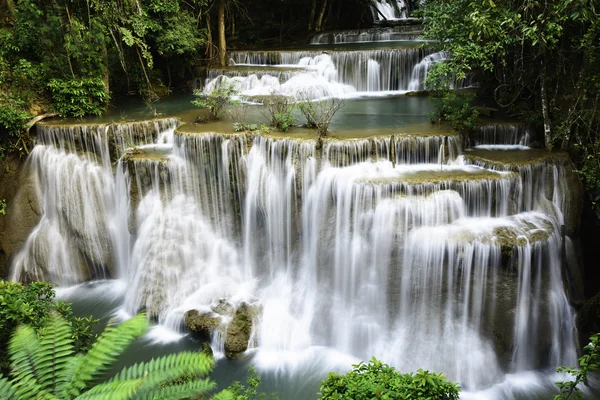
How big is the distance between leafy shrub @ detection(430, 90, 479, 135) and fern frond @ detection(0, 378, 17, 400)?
28.9ft

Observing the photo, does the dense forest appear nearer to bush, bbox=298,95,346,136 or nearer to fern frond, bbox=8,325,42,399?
bush, bbox=298,95,346,136

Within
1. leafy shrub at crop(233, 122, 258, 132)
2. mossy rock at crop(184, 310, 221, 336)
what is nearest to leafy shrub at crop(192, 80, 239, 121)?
leafy shrub at crop(233, 122, 258, 132)

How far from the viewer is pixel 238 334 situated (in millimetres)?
8633

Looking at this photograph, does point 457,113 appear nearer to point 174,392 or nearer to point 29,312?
point 174,392

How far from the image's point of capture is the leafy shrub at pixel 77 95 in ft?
40.6

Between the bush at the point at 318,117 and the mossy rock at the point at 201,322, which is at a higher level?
the bush at the point at 318,117

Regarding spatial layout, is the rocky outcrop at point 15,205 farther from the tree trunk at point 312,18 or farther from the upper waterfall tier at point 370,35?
the tree trunk at point 312,18

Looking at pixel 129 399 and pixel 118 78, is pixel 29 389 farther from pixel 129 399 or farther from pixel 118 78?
pixel 118 78

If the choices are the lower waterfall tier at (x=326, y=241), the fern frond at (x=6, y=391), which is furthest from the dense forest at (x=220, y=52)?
the fern frond at (x=6, y=391)

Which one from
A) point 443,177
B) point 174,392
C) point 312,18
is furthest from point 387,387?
point 312,18

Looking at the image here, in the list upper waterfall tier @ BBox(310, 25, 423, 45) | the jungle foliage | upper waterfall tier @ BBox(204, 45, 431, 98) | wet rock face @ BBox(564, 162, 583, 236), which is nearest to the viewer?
the jungle foliage

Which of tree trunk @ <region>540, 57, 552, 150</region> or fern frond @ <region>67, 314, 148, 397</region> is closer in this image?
fern frond @ <region>67, 314, 148, 397</region>

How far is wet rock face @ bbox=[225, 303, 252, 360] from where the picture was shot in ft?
28.0

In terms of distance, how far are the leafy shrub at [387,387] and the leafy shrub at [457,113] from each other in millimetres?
6015
